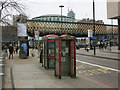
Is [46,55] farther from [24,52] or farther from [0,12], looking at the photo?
[24,52]

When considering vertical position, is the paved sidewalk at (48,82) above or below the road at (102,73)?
above

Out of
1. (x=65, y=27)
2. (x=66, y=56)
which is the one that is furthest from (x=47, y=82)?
(x=65, y=27)

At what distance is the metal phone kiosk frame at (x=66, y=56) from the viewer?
922cm

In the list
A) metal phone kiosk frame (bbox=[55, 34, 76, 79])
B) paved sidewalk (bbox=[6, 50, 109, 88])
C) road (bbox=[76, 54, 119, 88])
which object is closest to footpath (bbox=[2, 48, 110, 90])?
paved sidewalk (bbox=[6, 50, 109, 88])

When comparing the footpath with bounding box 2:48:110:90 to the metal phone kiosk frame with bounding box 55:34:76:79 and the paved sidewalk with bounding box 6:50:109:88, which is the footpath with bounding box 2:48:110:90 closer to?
the paved sidewalk with bounding box 6:50:109:88

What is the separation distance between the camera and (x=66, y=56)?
377 inches

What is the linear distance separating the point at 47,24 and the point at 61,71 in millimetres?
95741

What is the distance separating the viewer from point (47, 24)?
10394 centimetres

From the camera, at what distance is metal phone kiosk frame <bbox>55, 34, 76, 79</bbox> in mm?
9219

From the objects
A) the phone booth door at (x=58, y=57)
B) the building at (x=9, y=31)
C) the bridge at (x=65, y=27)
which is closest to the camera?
the phone booth door at (x=58, y=57)

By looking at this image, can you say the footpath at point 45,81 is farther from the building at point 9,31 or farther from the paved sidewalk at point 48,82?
the building at point 9,31

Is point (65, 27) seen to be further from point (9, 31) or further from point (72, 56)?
point (72, 56)

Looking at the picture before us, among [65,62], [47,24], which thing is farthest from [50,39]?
[47,24]

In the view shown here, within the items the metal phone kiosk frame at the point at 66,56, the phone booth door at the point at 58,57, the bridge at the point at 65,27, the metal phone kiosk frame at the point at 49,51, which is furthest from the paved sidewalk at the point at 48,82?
the bridge at the point at 65,27
